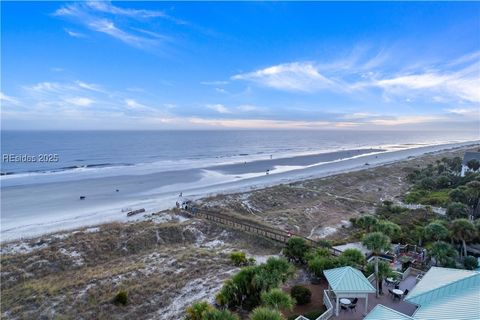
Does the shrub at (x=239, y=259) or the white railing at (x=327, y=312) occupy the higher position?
the white railing at (x=327, y=312)

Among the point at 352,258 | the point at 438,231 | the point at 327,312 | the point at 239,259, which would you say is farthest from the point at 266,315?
the point at 438,231

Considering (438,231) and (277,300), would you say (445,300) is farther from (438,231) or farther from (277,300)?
(438,231)

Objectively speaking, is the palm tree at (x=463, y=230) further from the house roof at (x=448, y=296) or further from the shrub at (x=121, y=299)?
the shrub at (x=121, y=299)

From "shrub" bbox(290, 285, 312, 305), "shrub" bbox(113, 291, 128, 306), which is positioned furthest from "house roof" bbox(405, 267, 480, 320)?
"shrub" bbox(113, 291, 128, 306)

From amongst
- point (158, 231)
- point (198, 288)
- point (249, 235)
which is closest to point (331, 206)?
point (249, 235)

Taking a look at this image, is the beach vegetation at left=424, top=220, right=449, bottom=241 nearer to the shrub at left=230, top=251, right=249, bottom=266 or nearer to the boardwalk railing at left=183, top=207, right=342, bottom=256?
the boardwalk railing at left=183, top=207, right=342, bottom=256

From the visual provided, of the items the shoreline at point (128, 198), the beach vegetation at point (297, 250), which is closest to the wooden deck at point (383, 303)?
the beach vegetation at point (297, 250)
